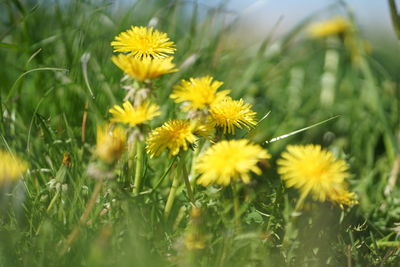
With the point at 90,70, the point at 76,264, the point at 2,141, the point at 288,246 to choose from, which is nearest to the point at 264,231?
the point at 288,246

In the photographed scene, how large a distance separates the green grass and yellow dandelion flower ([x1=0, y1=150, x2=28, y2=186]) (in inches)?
1.3

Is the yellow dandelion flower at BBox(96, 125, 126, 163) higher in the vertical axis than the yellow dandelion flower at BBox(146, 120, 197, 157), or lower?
higher

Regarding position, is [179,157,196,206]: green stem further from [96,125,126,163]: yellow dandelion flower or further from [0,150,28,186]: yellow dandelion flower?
[0,150,28,186]: yellow dandelion flower

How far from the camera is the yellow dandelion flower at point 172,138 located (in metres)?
1.13

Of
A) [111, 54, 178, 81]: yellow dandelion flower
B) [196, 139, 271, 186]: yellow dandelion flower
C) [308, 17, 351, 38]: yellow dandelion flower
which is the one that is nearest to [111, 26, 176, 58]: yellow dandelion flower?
[111, 54, 178, 81]: yellow dandelion flower

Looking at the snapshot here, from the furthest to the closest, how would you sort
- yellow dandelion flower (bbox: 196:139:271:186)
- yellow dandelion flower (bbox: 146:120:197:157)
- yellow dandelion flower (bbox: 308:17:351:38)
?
yellow dandelion flower (bbox: 308:17:351:38), yellow dandelion flower (bbox: 146:120:197:157), yellow dandelion flower (bbox: 196:139:271:186)

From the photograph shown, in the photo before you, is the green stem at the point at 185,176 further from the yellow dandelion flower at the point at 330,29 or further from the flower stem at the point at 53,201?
the yellow dandelion flower at the point at 330,29

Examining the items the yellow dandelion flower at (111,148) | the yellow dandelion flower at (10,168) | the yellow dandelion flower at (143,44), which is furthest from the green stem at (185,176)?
the yellow dandelion flower at (10,168)

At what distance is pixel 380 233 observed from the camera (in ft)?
4.58

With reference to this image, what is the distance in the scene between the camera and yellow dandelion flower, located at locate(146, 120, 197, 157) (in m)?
1.13

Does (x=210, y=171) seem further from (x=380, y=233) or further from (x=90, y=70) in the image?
(x=90, y=70)

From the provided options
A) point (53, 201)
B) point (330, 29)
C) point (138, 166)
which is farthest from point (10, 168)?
point (330, 29)

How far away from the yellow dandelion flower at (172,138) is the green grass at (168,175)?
12 centimetres

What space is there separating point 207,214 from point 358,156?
1.10m
